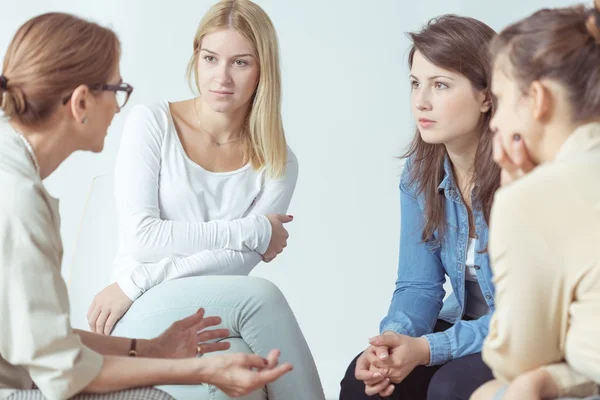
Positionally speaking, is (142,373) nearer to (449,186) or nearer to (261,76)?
(449,186)

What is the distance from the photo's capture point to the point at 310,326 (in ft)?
13.8

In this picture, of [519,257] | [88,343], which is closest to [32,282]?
[88,343]

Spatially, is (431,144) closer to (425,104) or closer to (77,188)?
(425,104)

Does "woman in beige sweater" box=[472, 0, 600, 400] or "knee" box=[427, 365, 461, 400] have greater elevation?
"woman in beige sweater" box=[472, 0, 600, 400]

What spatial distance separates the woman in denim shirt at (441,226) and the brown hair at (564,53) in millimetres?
679

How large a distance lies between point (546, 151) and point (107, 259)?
286 centimetres

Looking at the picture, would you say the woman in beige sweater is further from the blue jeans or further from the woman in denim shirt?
the blue jeans

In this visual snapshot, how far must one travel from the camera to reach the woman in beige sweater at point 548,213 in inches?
58.8

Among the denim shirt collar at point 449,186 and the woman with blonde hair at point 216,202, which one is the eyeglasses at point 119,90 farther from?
the denim shirt collar at point 449,186

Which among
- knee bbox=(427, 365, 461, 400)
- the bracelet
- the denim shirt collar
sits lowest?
knee bbox=(427, 365, 461, 400)

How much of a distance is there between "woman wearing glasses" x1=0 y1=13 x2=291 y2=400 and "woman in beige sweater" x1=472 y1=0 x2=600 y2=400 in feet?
1.69

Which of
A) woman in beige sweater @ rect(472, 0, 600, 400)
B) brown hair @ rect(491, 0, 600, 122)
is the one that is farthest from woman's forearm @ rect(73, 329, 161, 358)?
brown hair @ rect(491, 0, 600, 122)

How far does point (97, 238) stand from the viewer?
13.7ft

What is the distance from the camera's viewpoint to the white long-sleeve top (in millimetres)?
2557
